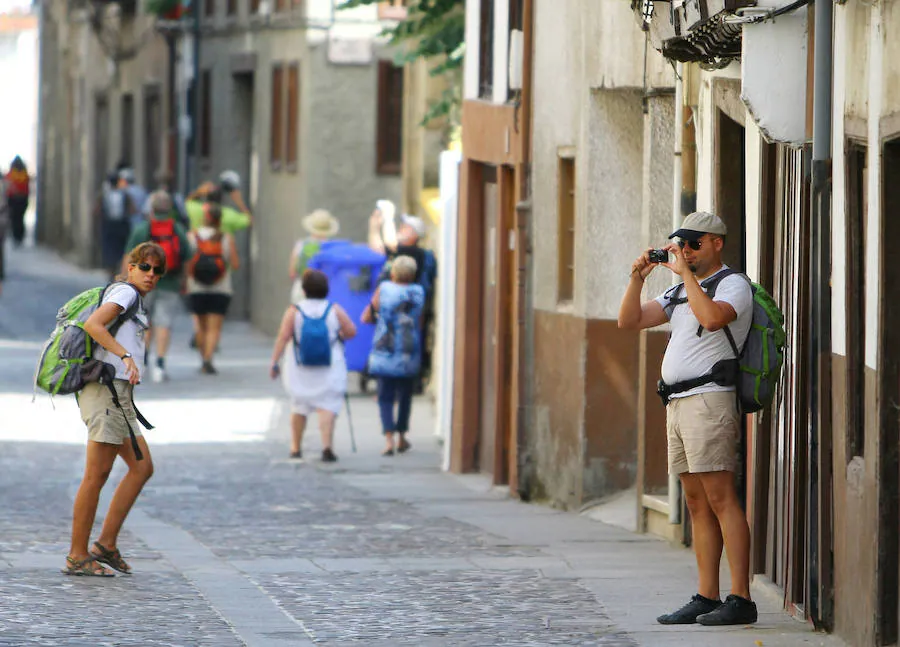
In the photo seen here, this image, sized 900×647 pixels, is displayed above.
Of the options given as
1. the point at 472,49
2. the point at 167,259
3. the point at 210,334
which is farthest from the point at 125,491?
the point at 210,334

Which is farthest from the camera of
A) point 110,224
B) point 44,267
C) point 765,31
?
point 44,267

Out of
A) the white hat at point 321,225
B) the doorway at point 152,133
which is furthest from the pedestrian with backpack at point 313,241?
the doorway at point 152,133

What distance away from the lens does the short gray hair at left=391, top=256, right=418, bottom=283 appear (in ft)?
57.6

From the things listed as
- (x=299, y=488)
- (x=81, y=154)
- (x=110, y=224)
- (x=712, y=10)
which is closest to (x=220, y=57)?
(x=110, y=224)

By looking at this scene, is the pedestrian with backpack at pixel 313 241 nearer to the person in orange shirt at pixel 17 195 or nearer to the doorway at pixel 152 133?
the doorway at pixel 152 133

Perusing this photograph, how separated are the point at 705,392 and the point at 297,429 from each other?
27.5 ft

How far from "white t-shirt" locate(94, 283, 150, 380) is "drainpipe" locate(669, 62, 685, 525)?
10.2ft

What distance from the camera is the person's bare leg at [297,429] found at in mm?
17156

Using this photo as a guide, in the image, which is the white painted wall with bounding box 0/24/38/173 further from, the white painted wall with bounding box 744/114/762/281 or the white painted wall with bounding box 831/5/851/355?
the white painted wall with bounding box 831/5/851/355

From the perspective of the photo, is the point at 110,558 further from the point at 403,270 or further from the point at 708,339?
the point at 403,270

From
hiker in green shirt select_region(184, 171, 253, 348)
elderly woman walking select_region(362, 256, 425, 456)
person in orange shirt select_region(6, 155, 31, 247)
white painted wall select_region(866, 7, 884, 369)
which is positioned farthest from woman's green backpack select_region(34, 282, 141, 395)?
person in orange shirt select_region(6, 155, 31, 247)

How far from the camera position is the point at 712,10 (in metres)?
10.1

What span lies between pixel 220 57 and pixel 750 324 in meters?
24.2

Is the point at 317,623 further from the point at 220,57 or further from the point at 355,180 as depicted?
the point at 220,57
